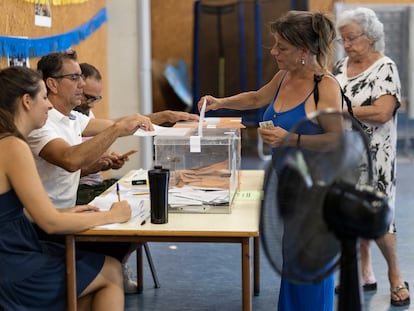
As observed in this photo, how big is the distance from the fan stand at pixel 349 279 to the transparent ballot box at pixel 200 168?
1.13 m

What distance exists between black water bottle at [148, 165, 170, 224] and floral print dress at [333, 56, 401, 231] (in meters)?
1.38

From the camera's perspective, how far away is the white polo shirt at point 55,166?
2.87 m

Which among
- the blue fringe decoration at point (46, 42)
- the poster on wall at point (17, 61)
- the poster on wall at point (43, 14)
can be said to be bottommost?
the poster on wall at point (17, 61)

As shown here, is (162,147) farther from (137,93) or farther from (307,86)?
(137,93)

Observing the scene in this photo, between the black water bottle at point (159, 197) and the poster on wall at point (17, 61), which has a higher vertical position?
the poster on wall at point (17, 61)

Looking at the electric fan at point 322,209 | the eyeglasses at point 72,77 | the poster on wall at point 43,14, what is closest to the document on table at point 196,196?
the eyeglasses at point 72,77

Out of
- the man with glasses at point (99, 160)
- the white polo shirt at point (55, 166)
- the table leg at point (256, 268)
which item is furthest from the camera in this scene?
the table leg at point (256, 268)

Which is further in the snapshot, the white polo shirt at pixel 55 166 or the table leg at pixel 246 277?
the white polo shirt at pixel 55 166

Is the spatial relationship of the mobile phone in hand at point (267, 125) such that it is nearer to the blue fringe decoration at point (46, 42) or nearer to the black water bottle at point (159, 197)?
the black water bottle at point (159, 197)

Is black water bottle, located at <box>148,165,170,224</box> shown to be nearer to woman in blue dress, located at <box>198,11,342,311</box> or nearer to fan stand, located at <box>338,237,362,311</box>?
woman in blue dress, located at <box>198,11,342,311</box>

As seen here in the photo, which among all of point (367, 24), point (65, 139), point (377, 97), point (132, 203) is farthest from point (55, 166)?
point (367, 24)

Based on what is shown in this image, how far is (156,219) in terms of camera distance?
8.45 feet

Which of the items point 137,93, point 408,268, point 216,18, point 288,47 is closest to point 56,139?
point 288,47

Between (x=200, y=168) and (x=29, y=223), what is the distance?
0.74 meters
